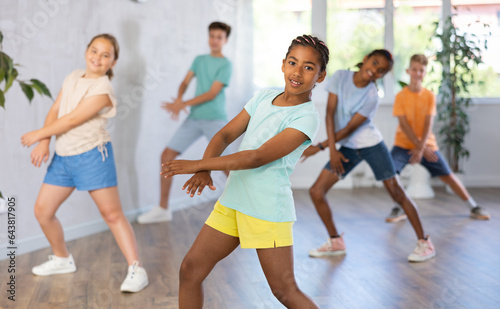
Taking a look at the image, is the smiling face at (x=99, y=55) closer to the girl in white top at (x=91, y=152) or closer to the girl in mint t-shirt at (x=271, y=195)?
the girl in white top at (x=91, y=152)

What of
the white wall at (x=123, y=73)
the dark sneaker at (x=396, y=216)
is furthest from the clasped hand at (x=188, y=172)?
the dark sneaker at (x=396, y=216)

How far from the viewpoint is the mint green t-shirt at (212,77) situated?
4.58 m

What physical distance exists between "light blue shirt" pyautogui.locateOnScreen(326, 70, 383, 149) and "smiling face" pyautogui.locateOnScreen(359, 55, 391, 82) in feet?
0.22

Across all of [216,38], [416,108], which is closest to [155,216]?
[216,38]

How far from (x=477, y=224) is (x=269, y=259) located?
301 centimetres

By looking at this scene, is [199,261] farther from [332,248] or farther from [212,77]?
[212,77]

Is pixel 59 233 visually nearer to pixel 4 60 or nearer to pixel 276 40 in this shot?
pixel 4 60

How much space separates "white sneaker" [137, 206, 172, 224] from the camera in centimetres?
455

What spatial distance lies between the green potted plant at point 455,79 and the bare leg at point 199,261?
14.7ft

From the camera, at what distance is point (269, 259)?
6.33ft

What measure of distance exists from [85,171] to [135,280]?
0.54 metres

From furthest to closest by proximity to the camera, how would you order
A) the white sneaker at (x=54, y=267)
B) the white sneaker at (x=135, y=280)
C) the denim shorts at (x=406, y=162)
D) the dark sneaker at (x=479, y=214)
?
the dark sneaker at (x=479, y=214)
the denim shorts at (x=406, y=162)
the white sneaker at (x=54, y=267)
the white sneaker at (x=135, y=280)

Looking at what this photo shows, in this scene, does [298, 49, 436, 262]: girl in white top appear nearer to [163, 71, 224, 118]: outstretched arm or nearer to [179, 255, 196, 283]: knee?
[163, 71, 224, 118]: outstretched arm

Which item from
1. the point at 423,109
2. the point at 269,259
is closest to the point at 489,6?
the point at 423,109
